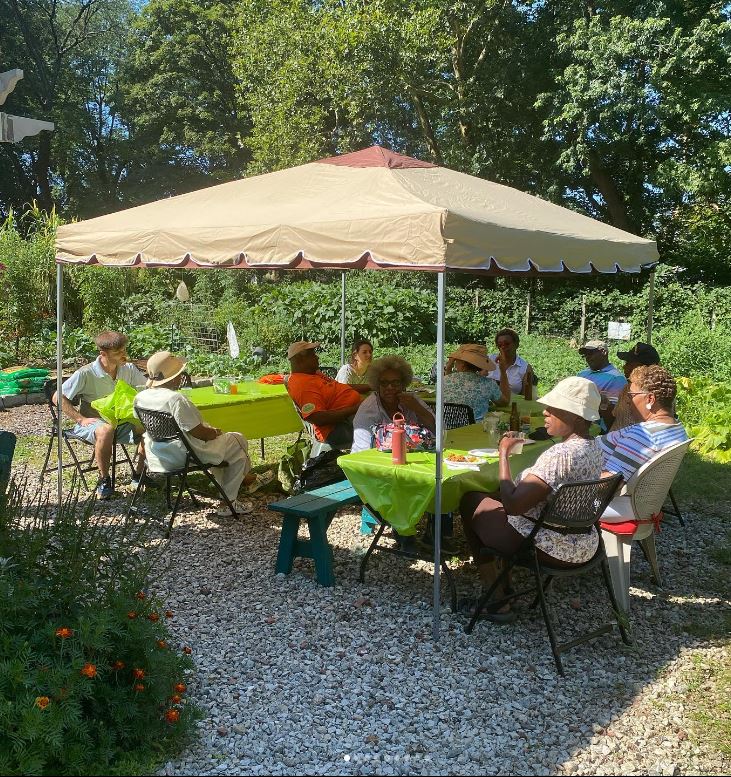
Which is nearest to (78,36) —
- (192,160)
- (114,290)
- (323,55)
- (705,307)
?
(192,160)

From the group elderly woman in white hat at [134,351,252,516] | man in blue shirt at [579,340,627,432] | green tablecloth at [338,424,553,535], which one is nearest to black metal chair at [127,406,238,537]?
elderly woman in white hat at [134,351,252,516]

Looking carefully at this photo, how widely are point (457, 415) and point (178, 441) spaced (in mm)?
2042

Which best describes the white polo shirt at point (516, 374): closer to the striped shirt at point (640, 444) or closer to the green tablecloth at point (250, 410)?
the green tablecloth at point (250, 410)

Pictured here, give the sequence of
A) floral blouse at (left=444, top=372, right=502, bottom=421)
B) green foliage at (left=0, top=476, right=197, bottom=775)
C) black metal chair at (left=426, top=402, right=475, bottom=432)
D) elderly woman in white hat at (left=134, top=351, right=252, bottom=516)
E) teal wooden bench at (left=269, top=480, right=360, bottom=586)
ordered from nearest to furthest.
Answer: green foliage at (left=0, top=476, right=197, bottom=775)
teal wooden bench at (left=269, top=480, right=360, bottom=586)
elderly woman in white hat at (left=134, top=351, right=252, bottom=516)
black metal chair at (left=426, top=402, right=475, bottom=432)
floral blouse at (left=444, top=372, right=502, bottom=421)

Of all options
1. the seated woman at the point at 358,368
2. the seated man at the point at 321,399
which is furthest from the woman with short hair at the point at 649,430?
the seated woman at the point at 358,368

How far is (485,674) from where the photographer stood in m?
3.74

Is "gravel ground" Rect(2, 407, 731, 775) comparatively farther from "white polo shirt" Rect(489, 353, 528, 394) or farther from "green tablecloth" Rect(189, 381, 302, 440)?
"white polo shirt" Rect(489, 353, 528, 394)

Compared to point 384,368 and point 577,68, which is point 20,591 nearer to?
point 384,368

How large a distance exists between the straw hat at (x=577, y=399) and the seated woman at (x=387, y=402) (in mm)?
1289

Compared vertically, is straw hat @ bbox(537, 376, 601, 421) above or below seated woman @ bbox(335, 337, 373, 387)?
above

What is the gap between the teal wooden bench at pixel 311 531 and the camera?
466cm

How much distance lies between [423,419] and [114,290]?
12.1 m

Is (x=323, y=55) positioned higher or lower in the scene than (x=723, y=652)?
higher

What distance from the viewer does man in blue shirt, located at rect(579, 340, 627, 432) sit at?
6.21 meters
